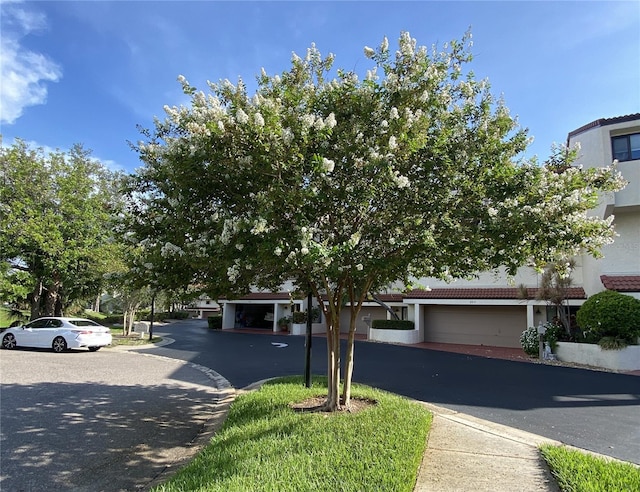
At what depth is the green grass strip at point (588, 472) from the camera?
13.2 feet

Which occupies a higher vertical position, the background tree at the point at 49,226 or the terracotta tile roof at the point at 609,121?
the terracotta tile roof at the point at 609,121

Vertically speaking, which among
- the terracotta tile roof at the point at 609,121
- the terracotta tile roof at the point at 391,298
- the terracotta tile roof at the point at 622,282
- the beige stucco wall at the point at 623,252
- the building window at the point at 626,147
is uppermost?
the terracotta tile roof at the point at 609,121

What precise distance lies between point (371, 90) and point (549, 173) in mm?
2623

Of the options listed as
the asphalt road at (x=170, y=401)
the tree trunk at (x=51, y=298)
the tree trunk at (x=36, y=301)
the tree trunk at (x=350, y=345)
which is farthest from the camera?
the tree trunk at (x=51, y=298)

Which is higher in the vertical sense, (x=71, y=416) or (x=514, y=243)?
(x=514, y=243)

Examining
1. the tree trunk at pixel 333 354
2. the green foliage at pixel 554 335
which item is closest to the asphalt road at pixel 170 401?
the green foliage at pixel 554 335

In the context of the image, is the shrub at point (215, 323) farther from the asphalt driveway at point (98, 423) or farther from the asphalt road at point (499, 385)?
the asphalt driveway at point (98, 423)

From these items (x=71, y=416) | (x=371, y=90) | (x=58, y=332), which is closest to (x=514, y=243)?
(x=371, y=90)

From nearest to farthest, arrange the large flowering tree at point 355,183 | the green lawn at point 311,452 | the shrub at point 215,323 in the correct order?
the green lawn at point 311,452
the large flowering tree at point 355,183
the shrub at point 215,323

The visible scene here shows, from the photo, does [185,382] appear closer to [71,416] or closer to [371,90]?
[71,416]

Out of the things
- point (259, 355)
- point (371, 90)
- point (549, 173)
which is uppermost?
point (371, 90)

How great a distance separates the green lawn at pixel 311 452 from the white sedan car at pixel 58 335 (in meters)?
12.9

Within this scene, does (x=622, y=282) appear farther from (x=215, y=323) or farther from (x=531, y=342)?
(x=215, y=323)

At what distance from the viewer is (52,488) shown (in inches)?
→ 181
